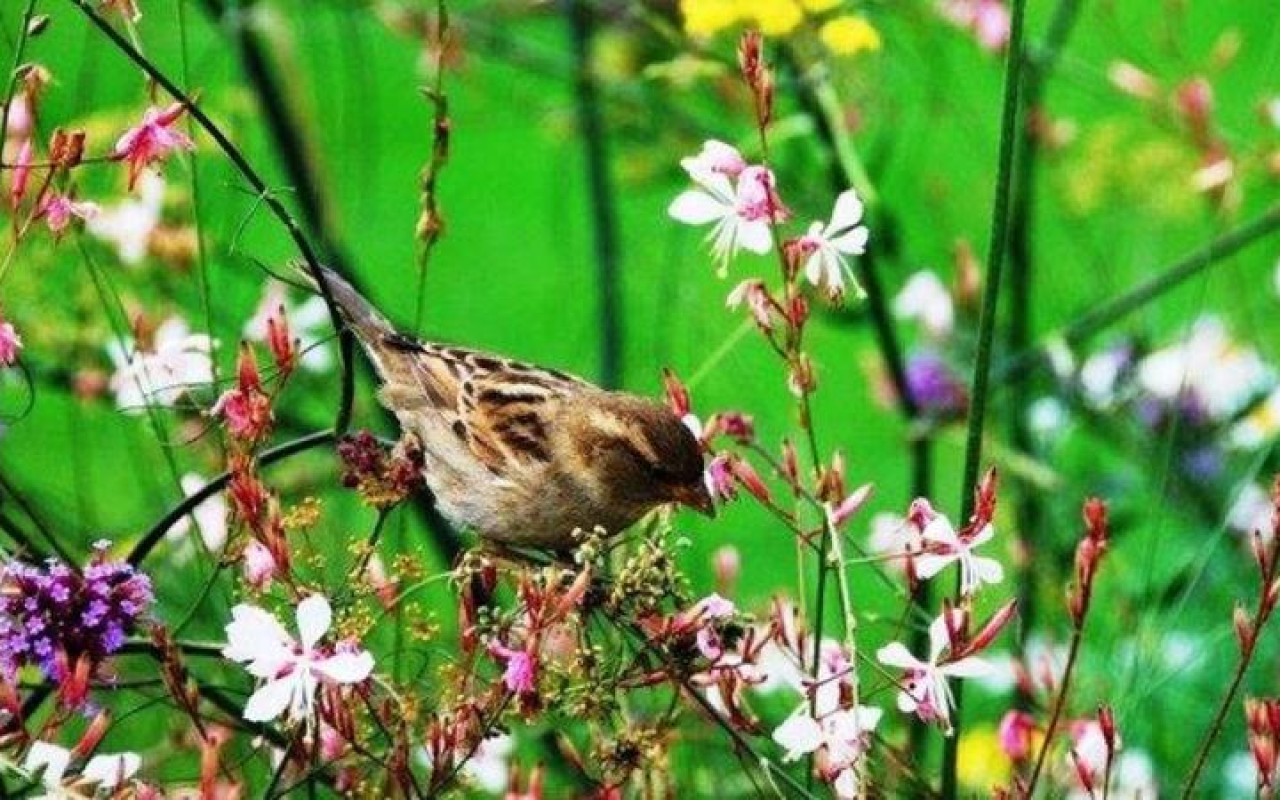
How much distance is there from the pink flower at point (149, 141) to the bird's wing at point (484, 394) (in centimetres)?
97

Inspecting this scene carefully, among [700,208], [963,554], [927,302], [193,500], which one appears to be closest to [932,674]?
[963,554]

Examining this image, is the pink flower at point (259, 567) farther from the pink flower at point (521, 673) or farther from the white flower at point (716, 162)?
the white flower at point (716, 162)

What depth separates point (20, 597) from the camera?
Answer: 6.84 ft

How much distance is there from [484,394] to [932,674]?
4.12 ft

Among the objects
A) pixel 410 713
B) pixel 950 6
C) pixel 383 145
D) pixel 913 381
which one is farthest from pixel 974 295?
pixel 383 145

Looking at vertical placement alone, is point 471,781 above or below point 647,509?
below

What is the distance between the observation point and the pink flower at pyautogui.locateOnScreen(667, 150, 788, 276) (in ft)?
7.69

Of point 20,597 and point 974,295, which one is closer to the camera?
point 20,597

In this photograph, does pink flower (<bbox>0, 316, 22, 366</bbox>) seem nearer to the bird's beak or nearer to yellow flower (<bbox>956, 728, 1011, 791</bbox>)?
the bird's beak

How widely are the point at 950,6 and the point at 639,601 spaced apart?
109 inches

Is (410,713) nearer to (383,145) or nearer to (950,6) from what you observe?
(950,6)

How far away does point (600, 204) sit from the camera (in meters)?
4.32

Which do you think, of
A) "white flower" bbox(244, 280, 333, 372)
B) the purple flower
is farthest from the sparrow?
the purple flower

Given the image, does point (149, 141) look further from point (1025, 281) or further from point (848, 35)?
point (1025, 281)
